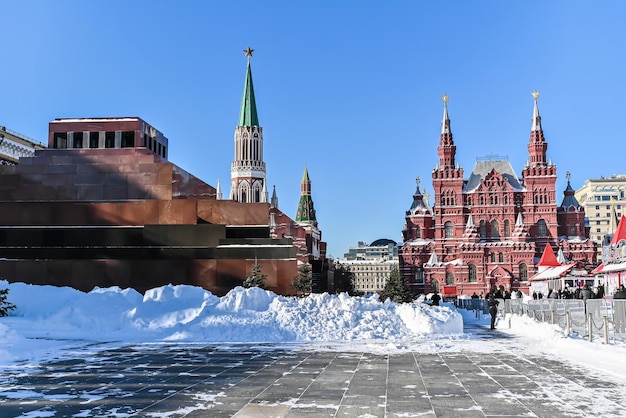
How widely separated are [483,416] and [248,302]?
59.0ft

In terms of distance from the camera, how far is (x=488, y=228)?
9538 cm

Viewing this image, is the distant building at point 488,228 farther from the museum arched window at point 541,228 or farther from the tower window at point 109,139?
the tower window at point 109,139

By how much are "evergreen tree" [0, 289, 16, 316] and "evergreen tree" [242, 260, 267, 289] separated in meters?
12.7

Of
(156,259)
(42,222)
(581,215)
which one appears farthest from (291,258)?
(581,215)

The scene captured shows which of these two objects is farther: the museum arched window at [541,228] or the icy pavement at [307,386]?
the museum arched window at [541,228]

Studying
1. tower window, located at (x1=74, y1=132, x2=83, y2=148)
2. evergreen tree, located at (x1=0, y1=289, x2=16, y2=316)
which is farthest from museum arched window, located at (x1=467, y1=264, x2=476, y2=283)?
evergreen tree, located at (x1=0, y1=289, x2=16, y2=316)

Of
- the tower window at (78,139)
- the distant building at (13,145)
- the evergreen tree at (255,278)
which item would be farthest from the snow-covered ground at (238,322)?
the distant building at (13,145)

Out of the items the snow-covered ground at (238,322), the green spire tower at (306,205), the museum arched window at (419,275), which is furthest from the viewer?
the green spire tower at (306,205)

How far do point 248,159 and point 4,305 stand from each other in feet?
295

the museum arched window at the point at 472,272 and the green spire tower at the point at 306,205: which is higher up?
the green spire tower at the point at 306,205

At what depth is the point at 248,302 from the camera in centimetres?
2655

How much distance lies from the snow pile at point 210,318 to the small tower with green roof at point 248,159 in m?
84.3

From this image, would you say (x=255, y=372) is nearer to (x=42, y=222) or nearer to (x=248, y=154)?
(x=42, y=222)

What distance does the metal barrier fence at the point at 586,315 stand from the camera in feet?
64.3
